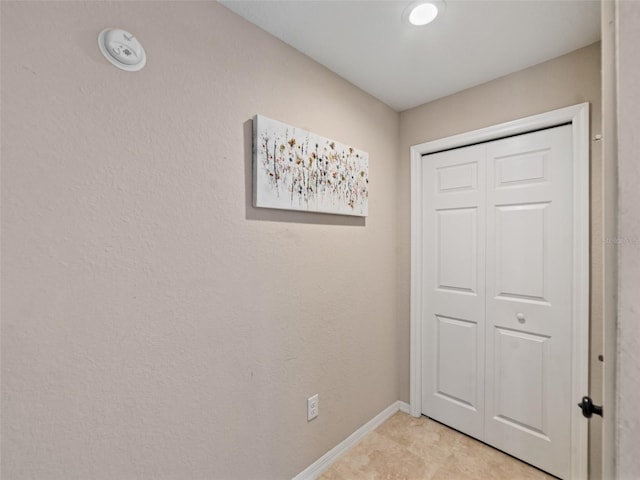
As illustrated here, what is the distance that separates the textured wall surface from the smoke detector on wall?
50.6 inches

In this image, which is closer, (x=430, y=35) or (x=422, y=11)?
(x=422, y=11)

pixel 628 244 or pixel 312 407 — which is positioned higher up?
pixel 628 244

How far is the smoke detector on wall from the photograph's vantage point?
1.01 metres

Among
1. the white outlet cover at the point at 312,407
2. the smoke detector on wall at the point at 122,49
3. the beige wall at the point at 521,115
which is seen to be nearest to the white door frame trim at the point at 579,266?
the beige wall at the point at 521,115

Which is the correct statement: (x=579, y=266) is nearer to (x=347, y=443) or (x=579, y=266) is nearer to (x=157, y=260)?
(x=347, y=443)

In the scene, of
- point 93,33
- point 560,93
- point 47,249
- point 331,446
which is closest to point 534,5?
point 560,93

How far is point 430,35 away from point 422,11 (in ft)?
0.61

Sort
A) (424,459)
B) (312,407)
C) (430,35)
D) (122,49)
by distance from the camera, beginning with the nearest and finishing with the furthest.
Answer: (122,49)
(430,35)
(312,407)
(424,459)

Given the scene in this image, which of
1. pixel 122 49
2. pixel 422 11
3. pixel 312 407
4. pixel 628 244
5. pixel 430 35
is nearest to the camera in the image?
pixel 628 244

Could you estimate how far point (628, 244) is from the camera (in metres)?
0.39

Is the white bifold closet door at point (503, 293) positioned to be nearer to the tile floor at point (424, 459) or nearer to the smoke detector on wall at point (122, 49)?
the tile floor at point (424, 459)

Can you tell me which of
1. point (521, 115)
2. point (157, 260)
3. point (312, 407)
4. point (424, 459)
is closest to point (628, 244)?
point (157, 260)

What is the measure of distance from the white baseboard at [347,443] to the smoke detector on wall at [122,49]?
2001mm

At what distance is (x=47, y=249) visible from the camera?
0.92m
